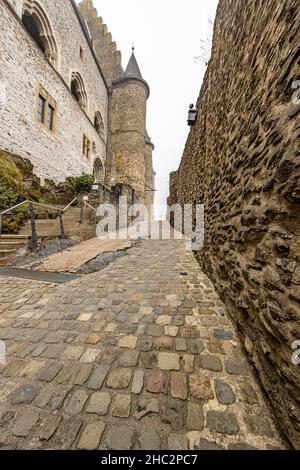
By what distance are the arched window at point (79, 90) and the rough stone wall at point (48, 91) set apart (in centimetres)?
42

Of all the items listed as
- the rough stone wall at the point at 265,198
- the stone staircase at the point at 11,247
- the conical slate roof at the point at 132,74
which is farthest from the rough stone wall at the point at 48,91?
the rough stone wall at the point at 265,198

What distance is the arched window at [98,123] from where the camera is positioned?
1625 cm

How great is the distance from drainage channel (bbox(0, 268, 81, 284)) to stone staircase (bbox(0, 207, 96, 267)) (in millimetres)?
597

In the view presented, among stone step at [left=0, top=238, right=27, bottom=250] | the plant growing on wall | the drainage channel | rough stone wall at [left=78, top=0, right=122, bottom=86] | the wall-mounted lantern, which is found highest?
rough stone wall at [left=78, top=0, right=122, bottom=86]

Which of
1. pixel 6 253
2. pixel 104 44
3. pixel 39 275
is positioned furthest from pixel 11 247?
pixel 104 44

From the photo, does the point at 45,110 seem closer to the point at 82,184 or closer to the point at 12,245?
the point at 82,184

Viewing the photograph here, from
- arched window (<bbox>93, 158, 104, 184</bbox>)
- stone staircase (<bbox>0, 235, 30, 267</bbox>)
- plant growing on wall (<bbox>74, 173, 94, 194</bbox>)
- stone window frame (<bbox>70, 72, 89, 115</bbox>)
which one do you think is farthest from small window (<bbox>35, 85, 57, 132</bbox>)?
stone staircase (<bbox>0, 235, 30, 267</bbox>)

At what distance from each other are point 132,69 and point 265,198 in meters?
24.1

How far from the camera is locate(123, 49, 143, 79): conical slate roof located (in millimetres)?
18266

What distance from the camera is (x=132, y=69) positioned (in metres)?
19.0

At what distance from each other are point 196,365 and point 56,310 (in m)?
1.80

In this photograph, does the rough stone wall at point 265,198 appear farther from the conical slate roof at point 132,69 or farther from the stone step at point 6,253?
the conical slate roof at point 132,69

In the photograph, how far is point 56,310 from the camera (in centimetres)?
242

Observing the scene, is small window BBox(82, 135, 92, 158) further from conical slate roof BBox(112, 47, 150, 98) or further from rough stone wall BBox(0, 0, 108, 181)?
conical slate roof BBox(112, 47, 150, 98)
